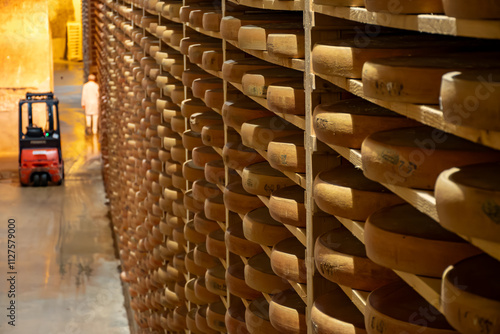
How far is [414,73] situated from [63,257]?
768cm

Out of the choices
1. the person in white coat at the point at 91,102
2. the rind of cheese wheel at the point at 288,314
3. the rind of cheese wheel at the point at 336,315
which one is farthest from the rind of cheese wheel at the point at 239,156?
the person in white coat at the point at 91,102

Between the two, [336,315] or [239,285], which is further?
[239,285]

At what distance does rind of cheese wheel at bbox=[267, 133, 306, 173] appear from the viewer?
2459 millimetres

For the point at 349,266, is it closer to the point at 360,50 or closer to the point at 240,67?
the point at 360,50

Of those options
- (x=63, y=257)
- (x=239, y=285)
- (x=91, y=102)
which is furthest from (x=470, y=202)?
(x=91, y=102)

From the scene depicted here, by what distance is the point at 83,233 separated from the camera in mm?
9844

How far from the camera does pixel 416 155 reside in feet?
5.39

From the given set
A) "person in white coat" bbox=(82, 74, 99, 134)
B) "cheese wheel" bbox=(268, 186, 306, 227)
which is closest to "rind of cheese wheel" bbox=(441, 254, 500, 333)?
"cheese wheel" bbox=(268, 186, 306, 227)

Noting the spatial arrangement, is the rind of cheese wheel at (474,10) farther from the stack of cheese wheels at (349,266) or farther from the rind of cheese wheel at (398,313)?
the stack of cheese wheels at (349,266)

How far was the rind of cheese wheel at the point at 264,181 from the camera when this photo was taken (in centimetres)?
277

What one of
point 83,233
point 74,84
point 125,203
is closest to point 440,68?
point 125,203

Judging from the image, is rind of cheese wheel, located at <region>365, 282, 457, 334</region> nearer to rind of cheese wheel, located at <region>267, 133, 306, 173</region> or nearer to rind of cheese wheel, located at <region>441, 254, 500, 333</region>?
rind of cheese wheel, located at <region>441, 254, 500, 333</region>

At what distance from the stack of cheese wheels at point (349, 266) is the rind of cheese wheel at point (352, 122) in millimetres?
267

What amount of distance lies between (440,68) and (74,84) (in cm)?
2241
